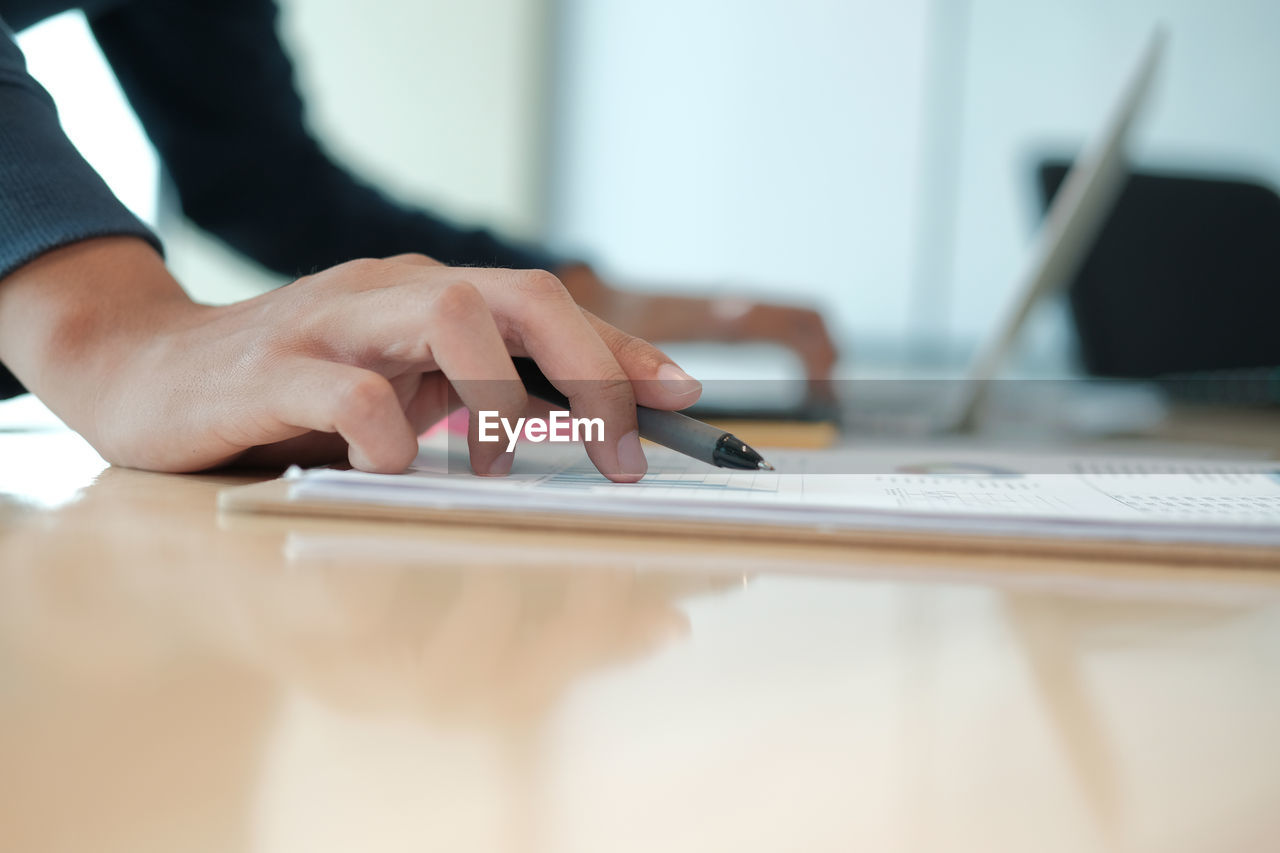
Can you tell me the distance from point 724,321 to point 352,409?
2.73ft

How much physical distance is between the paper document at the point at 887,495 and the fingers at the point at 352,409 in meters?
0.02

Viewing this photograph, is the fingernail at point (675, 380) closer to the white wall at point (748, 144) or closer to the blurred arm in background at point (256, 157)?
the blurred arm in background at point (256, 157)

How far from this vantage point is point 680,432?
40 cm

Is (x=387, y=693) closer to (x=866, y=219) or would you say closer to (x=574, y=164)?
(x=866, y=219)

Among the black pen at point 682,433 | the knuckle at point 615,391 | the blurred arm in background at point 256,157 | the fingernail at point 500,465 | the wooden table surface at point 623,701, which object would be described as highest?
the blurred arm in background at point 256,157

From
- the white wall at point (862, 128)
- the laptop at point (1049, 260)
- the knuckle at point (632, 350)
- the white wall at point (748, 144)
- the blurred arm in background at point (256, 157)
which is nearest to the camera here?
the knuckle at point (632, 350)

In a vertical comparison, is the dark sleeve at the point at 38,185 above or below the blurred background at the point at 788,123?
below

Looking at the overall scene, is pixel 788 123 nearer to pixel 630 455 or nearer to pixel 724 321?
pixel 724 321

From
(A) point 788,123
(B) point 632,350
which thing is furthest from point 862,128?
(B) point 632,350

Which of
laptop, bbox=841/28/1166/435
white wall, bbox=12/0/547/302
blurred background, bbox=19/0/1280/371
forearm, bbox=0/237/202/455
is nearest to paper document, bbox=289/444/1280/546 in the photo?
forearm, bbox=0/237/202/455

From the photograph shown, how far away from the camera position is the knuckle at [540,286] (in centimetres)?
40

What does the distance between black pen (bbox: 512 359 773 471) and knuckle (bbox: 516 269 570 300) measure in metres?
0.04

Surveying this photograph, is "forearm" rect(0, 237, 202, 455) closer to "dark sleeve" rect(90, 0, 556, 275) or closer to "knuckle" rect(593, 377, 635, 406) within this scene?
"knuckle" rect(593, 377, 635, 406)

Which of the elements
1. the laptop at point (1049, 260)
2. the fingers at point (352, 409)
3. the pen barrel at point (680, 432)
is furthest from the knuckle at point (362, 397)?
the laptop at point (1049, 260)
